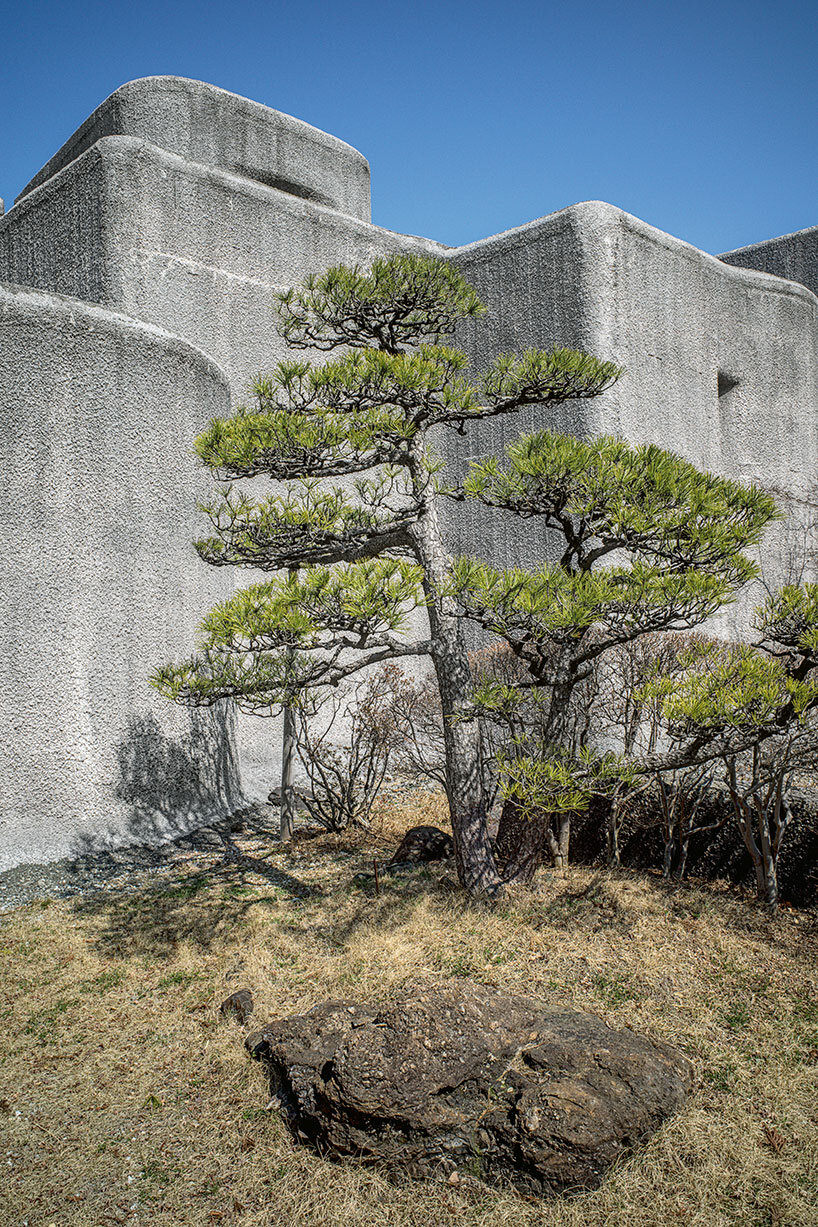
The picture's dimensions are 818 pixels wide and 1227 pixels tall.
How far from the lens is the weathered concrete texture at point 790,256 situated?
10602mm

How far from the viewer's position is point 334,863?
5715 mm

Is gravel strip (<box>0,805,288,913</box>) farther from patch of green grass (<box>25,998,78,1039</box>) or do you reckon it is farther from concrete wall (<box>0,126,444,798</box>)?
patch of green grass (<box>25,998,78,1039</box>)

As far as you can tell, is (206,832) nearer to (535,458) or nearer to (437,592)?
(437,592)

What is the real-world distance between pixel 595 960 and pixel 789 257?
977 centimetres

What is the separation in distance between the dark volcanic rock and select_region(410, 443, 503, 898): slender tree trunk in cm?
82

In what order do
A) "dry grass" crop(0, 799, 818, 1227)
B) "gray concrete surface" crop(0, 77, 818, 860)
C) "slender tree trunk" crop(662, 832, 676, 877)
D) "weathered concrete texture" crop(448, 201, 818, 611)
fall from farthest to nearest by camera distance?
"weathered concrete texture" crop(448, 201, 818, 611) → "gray concrete surface" crop(0, 77, 818, 860) → "slender tree trunk" crop(662, 832, 676, 877) → "dry grass" crop(0, 799, 818, 1227)

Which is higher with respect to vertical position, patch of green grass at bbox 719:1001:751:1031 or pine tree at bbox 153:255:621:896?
pine tree at bbox 153:255:621:896

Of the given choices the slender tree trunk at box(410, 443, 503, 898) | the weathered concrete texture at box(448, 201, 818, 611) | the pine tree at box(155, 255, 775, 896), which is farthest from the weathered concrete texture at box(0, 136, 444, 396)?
the slender tree trunk at box(410, 443, 503, 898)

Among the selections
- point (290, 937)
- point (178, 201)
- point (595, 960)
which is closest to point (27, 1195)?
point (290, 937)

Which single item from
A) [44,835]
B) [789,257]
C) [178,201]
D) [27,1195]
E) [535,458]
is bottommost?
[27,1195]

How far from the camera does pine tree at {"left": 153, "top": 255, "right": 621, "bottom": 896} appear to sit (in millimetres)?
4125

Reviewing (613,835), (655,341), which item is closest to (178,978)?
(613,835)

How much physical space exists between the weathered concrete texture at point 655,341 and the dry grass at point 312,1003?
377 centimetres

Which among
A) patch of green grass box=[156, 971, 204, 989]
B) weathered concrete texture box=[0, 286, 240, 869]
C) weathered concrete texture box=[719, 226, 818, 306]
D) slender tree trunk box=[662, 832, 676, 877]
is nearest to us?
patch of green grass box=[156, 971, 204, 989]
